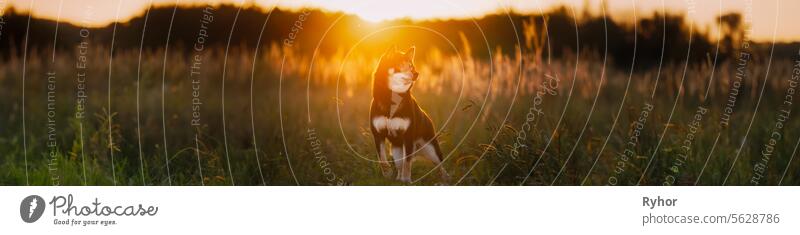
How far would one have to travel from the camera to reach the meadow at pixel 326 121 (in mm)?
8914

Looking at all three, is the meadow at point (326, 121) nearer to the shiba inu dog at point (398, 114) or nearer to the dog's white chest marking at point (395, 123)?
the shiba inu dog at point (398, 114)

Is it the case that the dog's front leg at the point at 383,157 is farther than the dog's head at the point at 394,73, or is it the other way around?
the dog's front leg at the point at 383,157

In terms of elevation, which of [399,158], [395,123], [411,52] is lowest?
[399,158]

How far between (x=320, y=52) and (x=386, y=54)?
587 mm

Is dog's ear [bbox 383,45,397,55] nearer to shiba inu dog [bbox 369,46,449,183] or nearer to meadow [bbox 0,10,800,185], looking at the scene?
shiba inu dog [bbox 369,46,449,183]

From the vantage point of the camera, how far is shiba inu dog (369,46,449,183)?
8.61 metres

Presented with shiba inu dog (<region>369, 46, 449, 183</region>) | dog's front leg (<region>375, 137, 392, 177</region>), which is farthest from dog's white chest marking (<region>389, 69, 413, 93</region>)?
dog's front leg (<region>375, 137, 392, 177</region>)

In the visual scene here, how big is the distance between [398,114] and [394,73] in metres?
0.31

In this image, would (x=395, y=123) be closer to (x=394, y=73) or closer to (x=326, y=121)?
(x=394, y=73)

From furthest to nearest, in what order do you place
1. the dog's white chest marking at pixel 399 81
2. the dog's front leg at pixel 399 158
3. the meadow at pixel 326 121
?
the meadow at pixel 326 121 < the dog's front leg at pixel 399 158 < the dog's white chest marking at pixel 399 81

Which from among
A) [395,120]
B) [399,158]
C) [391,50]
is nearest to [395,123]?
[395,120]

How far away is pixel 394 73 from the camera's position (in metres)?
8.63

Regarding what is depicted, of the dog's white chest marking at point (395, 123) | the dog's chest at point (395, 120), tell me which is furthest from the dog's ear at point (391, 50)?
the dog's white chest marking at point (395, 123)
